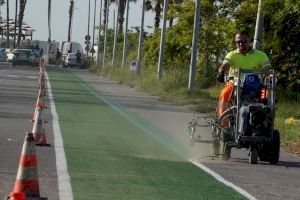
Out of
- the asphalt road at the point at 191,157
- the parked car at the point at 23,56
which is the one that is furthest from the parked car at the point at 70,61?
the asphalt road at the point at 191,157

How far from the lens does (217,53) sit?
4369cm

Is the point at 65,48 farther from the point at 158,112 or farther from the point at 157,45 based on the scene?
the point at 158,112

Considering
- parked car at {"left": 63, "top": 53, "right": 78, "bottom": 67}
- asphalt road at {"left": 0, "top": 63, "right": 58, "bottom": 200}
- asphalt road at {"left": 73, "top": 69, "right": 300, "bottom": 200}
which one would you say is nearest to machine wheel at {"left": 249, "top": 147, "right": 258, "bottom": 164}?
asphalt road at {"left": 73, "top": 69, "right": 300, "bottom": 200}

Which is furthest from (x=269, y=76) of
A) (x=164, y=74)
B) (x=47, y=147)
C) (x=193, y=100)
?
(x=164, y=74)

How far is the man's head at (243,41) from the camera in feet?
44.5

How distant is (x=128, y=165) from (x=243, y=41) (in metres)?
2.92

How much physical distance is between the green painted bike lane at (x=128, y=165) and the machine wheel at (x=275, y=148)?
144cm

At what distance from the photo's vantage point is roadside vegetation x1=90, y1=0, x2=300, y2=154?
24922mm

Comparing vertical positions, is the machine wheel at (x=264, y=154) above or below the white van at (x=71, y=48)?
above

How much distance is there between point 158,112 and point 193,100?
537cm

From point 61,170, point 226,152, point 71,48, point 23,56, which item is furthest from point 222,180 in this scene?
point 71,48

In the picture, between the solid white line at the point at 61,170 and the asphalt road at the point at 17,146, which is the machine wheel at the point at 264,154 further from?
the asphalt road at the point at 17,146

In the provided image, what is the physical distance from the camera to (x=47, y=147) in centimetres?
1423

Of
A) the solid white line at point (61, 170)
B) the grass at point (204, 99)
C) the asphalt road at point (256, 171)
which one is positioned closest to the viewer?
the solid white line at point (61, 170)
